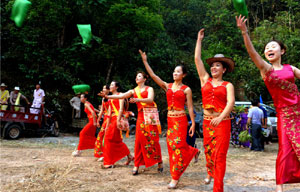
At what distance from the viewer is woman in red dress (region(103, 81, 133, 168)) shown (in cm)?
555

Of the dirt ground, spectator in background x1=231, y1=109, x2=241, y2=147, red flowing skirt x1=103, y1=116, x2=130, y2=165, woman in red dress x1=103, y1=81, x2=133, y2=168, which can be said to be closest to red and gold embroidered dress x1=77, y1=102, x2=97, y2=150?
the dirt ground


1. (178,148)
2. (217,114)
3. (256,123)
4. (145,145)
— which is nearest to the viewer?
(217,114)

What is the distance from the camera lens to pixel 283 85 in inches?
128

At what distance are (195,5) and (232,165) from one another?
27053 mm

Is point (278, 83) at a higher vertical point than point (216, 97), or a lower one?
higher

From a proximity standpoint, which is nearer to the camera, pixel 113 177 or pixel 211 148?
pixel 211 148

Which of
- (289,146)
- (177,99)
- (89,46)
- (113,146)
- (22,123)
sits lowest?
(113,146)

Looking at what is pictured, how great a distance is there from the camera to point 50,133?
461 inches

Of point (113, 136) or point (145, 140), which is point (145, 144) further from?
point (113, 136)

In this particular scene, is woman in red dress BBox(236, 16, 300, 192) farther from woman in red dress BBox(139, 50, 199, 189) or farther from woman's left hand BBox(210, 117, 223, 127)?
woman in red dress BBox(139, 50, 199, 189)

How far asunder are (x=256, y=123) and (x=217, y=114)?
540 cm

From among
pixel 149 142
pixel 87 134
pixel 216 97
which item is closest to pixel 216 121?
pixel 216 97

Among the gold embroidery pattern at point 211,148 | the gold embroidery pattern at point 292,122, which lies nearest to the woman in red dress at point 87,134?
the gold embroidery pattern at point 211,148

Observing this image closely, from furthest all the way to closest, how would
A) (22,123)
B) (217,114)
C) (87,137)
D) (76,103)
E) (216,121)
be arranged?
(76,103) < (22,123) < (87,137) < (217,114) < (216,121)
